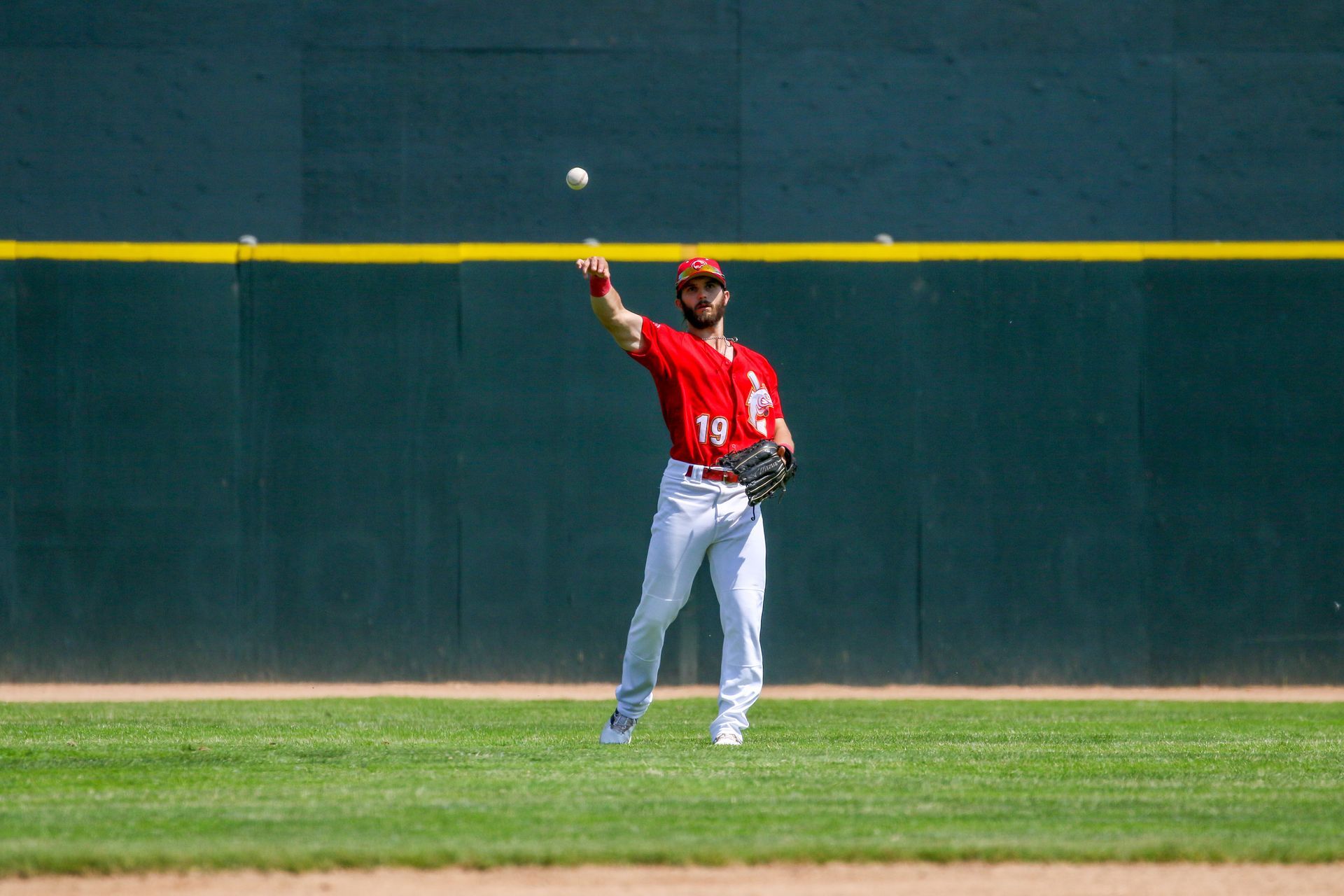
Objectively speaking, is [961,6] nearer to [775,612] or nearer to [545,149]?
[545,149]

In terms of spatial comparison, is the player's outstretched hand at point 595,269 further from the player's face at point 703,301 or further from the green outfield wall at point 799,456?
the green outfield wall at point 799,456

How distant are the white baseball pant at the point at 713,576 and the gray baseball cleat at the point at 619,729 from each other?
0.44 ft

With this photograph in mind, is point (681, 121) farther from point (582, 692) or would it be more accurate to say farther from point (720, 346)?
point (720, 346)

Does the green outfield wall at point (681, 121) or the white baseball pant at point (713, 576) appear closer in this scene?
the white baseball pant at point (713, 576)

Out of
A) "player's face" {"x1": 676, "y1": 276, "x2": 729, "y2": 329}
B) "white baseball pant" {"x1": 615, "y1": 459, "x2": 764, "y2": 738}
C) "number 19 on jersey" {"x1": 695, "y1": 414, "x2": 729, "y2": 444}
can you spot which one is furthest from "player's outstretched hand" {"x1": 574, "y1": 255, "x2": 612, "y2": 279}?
"white baseball pant" {"x1": 615, "y1": 459, "x2": 764, "y2": 738}

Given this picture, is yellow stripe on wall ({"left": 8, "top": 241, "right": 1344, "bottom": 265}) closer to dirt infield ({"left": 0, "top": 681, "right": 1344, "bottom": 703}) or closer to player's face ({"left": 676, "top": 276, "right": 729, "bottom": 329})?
dirt infield ({"left": 0, "top": 681, "right": 1344, "bottom": 703})

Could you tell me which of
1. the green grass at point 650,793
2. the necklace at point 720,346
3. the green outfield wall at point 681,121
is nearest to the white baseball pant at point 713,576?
the green grass at point 650,793

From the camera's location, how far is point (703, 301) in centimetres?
602

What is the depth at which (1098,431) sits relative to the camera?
30.7 ft

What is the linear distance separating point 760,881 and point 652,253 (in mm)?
6006

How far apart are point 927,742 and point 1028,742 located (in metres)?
0.42

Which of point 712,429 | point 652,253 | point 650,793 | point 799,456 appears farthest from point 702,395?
point 652,253

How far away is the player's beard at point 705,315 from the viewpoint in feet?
19.7

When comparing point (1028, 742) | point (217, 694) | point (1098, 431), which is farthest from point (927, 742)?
point (217, 694)
